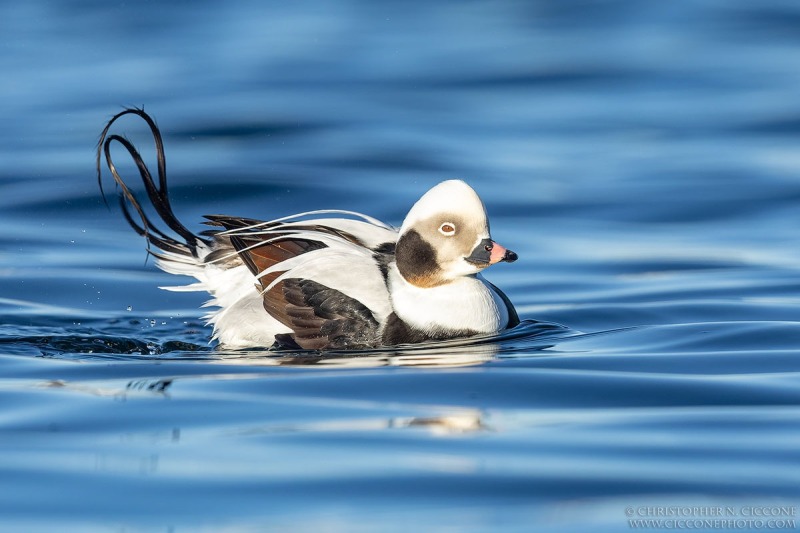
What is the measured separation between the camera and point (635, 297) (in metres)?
8.66

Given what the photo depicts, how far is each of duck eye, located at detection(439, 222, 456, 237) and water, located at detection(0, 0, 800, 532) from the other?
21.0 inches

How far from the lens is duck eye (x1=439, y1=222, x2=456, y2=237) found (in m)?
6.87

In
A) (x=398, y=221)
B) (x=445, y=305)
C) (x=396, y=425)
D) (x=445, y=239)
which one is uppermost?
(x=398, y=221)

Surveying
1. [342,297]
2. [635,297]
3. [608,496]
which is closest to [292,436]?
[608,496]

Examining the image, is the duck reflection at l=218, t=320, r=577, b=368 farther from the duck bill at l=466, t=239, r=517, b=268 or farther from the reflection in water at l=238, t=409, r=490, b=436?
the reflection in water at l=238, t=409, r=490, b=436

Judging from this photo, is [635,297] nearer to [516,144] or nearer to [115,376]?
[115,376]

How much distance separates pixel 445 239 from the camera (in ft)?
22.7

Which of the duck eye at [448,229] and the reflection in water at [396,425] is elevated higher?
the duck eye at [448,229]

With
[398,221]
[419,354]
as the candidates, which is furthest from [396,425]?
[398,221]

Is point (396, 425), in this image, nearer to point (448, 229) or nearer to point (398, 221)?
point (448, 229)

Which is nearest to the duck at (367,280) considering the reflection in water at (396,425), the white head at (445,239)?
the white head at (445,239)

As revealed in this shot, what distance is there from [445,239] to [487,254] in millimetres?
211

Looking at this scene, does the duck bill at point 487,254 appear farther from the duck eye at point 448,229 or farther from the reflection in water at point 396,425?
the reflection in water at point 396,425

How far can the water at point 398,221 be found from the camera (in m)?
4.69
